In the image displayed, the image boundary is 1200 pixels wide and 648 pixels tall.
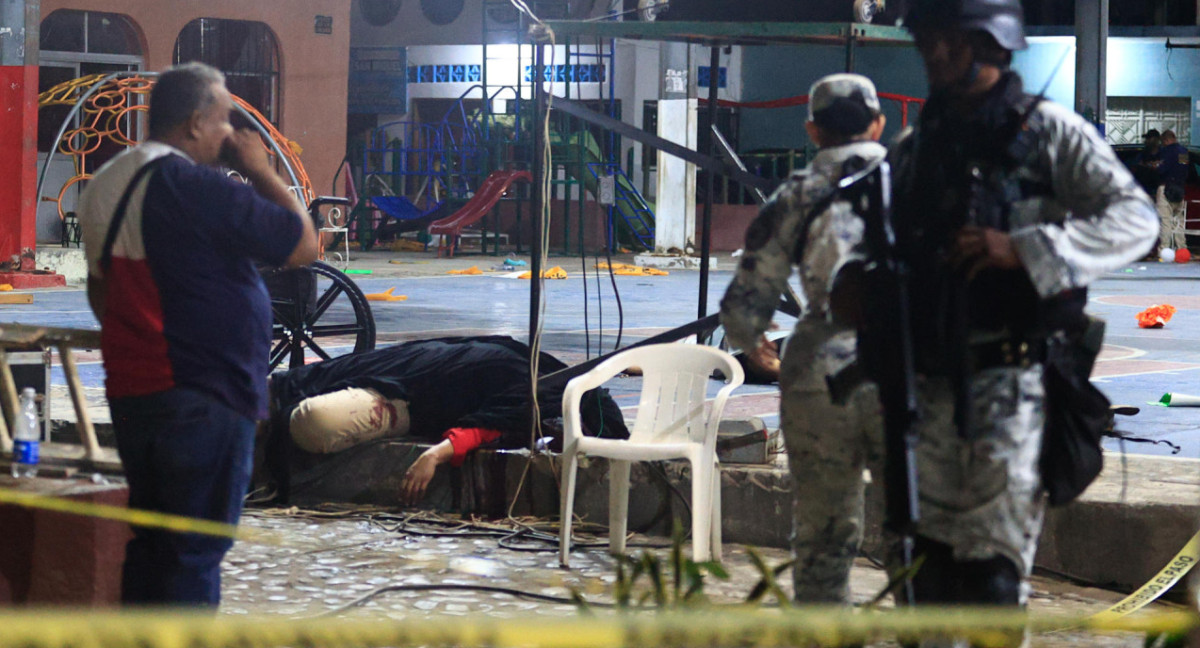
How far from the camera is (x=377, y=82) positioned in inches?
1195

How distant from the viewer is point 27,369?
21.4 feet

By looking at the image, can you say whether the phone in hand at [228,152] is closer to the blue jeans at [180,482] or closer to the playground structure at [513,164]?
the blue jeans at [180,482]

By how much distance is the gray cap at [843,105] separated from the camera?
3611 mm

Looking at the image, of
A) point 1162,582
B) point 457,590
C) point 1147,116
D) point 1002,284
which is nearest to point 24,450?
point 457,590

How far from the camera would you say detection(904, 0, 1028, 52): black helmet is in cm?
294

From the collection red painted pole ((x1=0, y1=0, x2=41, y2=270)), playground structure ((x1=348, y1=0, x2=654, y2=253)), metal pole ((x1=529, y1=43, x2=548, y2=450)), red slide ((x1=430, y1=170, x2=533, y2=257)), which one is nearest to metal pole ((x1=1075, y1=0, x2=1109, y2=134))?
metal pole ((x1=529, y1=43, x2=548, y2=450))

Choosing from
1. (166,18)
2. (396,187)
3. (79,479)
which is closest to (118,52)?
(166,18)

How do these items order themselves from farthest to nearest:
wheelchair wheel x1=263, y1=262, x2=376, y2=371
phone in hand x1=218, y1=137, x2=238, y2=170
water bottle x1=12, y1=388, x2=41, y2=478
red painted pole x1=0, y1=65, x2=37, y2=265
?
red painted pole x1=0, y1=65, x2=37, y2=265
wheelchair wheel x1=263, y1=262, x2=376, y2=371
water bottle x1=12, y1=388, x2=41, y2=478
phone in hand x1=218, y1=137, x2=238, y2=170

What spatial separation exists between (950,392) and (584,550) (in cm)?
342

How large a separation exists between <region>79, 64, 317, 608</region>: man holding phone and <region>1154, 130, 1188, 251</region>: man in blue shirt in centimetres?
2173

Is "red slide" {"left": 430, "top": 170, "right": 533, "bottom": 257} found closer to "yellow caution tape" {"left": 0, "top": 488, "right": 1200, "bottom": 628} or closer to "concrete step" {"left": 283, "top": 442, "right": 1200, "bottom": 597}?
"concrete step" {"left": 283, "top": 442, "right": 1200, "bottom": 597}

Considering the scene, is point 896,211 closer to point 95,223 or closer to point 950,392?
point 950,392

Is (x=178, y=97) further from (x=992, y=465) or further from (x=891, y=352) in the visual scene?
(x=992, y=465)

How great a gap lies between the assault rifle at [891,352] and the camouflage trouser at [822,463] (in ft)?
0.69
